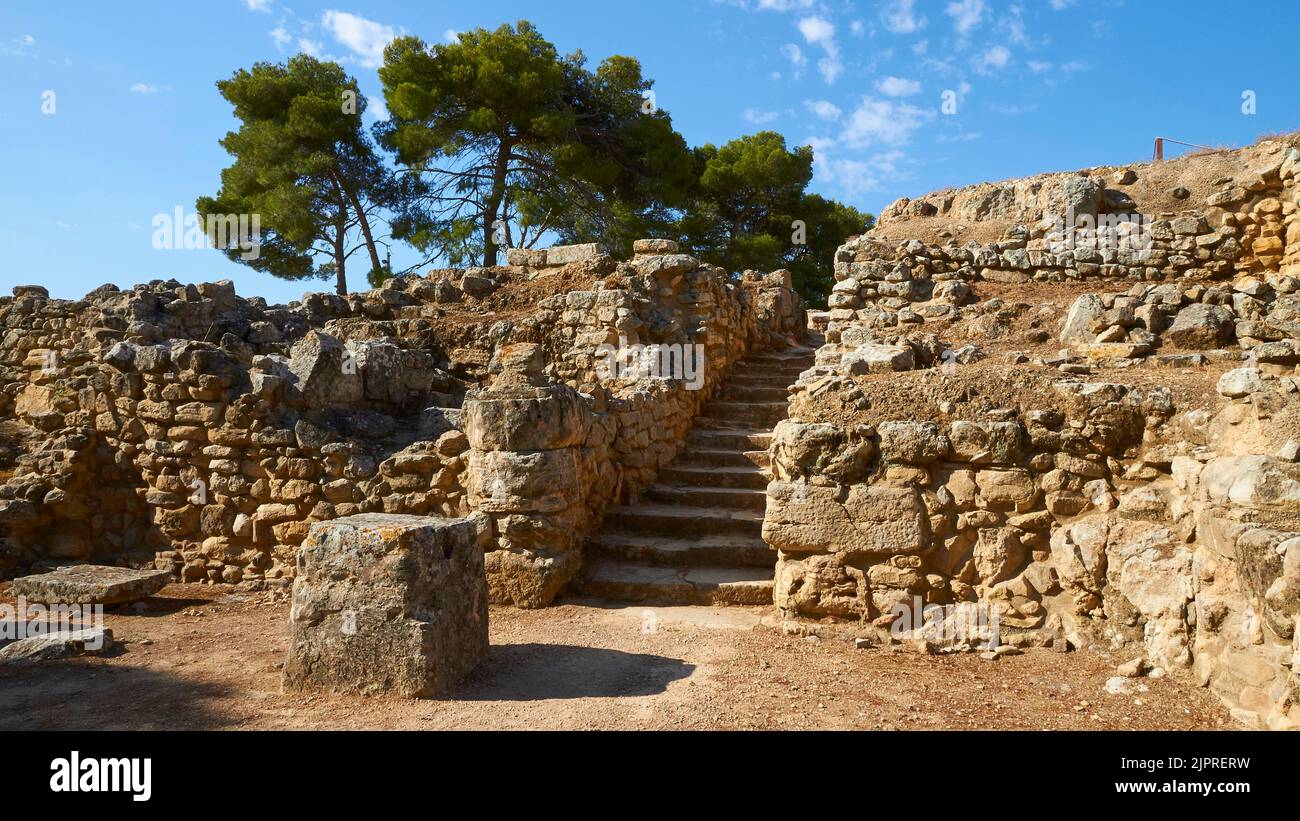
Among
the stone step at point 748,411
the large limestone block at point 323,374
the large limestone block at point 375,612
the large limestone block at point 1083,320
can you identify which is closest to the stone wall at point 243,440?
the large limestone block at point 323,374

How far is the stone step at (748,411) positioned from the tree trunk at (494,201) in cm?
976

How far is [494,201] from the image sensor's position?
1755 centimetres

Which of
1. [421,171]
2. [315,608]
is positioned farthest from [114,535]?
[421,171]

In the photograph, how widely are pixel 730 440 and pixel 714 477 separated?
0.96 m

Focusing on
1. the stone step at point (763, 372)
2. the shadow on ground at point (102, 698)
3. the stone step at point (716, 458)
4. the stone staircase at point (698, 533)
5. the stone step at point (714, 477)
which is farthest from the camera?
the stone step at point (763, 372)

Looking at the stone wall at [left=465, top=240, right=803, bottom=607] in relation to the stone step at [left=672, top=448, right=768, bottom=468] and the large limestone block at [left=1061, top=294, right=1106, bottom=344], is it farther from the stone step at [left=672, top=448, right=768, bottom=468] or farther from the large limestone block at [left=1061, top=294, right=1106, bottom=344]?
the large limestone block at [left=1061, top=294, right=1106, bottom=344]

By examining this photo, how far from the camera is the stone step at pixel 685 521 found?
6469mm

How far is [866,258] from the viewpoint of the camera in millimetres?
9539

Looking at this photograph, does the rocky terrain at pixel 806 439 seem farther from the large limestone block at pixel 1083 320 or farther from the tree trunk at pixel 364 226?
the tree trunk at pixel 364 226

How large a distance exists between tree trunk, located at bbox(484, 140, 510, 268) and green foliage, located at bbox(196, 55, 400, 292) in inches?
87.0

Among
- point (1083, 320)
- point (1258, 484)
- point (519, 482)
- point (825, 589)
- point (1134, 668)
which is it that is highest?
point (1083, 320)

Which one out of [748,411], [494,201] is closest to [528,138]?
[494,201]

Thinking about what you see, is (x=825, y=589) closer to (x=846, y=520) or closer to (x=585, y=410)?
(x=846, y=520)
